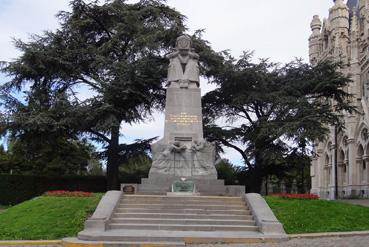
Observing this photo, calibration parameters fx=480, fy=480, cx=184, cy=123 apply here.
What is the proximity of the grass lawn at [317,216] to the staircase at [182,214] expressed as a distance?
127 centimetres

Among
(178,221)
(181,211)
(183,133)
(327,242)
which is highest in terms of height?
(183,133)

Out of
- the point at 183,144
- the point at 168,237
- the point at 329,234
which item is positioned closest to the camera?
the point at 168,237

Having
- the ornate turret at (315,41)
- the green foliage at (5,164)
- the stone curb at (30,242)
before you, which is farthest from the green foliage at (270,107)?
the ornate turret at (315,41)

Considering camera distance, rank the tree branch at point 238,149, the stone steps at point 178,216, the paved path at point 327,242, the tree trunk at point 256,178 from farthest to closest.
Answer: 1. the tree branch at point 238,149
2. the tree trunk at point 256,178
3. the stone steps at point 178,216
4. the paved path at point 327,242

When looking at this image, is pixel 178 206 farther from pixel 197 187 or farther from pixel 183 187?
pixel 197 187

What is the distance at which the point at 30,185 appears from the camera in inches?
1227

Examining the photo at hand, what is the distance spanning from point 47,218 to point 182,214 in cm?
452

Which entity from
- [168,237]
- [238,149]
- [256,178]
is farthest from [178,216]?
[238,149]

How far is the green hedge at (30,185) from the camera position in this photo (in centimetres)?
3086

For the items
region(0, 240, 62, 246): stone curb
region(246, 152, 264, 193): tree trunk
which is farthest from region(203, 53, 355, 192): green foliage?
region(0, 240, 62, 246): stone curb

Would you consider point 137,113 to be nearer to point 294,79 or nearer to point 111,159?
point 111,159

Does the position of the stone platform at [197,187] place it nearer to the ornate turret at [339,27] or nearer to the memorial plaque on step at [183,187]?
the memorial plaque on step at [183,187]

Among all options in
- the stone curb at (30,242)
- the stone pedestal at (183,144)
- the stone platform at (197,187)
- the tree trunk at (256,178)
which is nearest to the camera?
the stone curb at (30,242)

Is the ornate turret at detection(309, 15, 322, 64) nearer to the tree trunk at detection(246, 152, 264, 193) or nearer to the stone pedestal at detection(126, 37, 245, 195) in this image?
the tree trunk at detection(246, 152, 264, 193)
